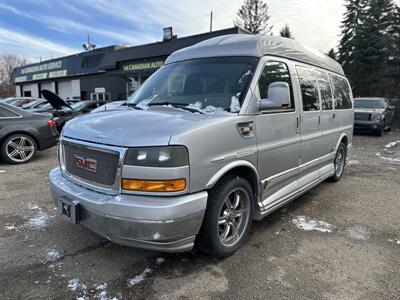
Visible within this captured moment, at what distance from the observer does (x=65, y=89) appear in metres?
35.0

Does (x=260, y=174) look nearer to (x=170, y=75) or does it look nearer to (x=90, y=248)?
(x=170, y=75)

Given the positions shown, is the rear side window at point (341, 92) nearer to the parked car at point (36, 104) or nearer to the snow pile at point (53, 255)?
the snow pile at point (53, 255)

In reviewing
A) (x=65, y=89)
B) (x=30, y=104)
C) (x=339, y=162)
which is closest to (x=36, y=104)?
(x=30, y=104)

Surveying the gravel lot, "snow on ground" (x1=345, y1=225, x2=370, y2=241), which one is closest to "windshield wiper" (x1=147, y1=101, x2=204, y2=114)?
the gravel lot

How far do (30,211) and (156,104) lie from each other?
2.46 meters

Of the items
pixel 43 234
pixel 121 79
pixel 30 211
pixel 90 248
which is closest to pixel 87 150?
pixel 90 248

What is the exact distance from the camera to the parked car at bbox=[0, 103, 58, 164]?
7.37 metres

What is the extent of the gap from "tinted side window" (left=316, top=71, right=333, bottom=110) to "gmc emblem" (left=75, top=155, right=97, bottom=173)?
3.58 metres

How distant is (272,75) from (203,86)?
820mm

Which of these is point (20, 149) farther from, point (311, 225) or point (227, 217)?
point (311, 225)

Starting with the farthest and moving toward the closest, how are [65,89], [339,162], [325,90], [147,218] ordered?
[65,89] < [339,162] < [325,90] < [147,218]

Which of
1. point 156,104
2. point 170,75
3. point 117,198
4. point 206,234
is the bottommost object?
point 206,234

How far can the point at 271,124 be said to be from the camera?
3.56 m

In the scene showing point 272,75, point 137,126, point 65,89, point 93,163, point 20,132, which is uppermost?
point 65,89
